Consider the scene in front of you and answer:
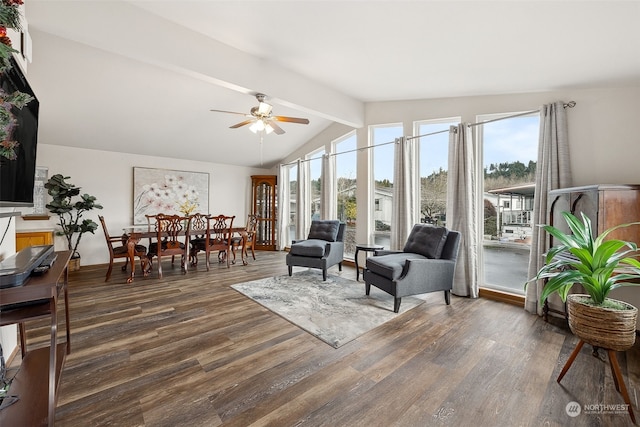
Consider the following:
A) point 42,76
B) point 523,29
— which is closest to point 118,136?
point 42,76

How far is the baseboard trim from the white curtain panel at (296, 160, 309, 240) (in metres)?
3.99

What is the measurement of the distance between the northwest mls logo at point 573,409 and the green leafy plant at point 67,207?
598 centimetres

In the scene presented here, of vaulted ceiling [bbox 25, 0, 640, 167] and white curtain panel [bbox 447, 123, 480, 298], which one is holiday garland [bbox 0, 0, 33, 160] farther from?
white curtain panel [bbox 447, 123, 480, 298]

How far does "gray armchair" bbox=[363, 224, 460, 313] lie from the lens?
2.92 meters

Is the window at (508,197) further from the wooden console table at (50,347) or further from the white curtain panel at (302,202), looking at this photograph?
the wooden console table at (50,347)

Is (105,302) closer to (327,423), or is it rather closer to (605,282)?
(327,423)

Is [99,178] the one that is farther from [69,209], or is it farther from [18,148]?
[18,148]

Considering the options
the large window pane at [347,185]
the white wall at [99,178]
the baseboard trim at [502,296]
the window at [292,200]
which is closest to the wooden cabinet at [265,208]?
the window at [292,200]

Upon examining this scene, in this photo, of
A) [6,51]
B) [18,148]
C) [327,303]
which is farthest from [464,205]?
[18,148]

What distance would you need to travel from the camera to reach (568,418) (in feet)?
4.86

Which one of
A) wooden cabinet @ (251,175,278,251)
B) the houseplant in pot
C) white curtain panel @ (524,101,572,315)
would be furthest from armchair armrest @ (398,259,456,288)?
the houseplant in pot

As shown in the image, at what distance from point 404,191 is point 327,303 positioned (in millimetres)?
2163

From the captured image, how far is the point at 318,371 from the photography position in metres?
→ 1.88

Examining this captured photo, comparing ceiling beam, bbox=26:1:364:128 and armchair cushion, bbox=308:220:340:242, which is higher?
ceiling beam, bbox=26:1:364:128
